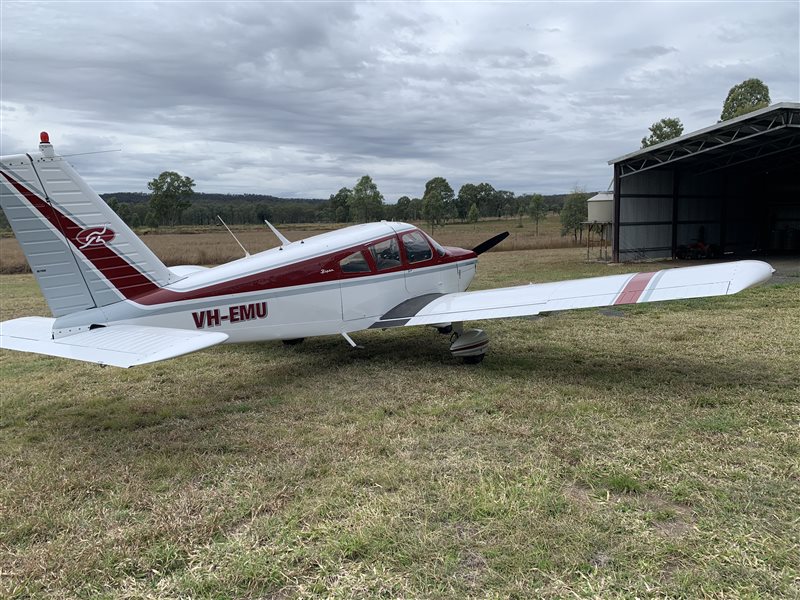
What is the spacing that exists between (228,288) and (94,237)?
1.43 m

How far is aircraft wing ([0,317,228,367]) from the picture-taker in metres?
4.18

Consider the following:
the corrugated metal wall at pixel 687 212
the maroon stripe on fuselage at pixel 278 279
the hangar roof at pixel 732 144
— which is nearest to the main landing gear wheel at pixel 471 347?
the maroon stripe on fuselage at pixel 278 279

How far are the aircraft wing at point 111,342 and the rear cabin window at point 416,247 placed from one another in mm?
3755

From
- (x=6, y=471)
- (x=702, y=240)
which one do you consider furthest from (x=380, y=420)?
(x=702, y=240)

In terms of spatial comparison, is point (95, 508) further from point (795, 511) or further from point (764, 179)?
point (764, 179)

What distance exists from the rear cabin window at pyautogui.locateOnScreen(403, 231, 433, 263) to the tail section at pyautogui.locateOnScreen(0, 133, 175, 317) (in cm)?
359

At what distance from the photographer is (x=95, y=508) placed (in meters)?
3.63

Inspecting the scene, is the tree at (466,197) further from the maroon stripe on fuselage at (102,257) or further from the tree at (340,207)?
the maroon stripe on fuselage at (102,257)

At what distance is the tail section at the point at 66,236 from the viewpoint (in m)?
5.01

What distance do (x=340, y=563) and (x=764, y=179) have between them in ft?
108

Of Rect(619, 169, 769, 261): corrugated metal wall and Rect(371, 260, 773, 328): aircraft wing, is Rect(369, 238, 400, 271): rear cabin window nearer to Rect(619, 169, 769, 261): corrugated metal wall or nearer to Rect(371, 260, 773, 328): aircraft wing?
Rect(371, 260, 773, 328): aircraft wing

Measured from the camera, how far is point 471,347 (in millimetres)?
7082

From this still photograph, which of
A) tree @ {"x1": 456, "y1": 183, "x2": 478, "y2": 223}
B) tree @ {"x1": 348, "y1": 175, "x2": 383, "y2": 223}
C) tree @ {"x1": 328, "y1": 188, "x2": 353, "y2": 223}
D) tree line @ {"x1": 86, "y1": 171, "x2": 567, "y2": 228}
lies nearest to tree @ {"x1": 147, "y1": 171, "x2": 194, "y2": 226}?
tree line @ {"x1": 86, "y1": 171, "x2": 567, "y2": 228}

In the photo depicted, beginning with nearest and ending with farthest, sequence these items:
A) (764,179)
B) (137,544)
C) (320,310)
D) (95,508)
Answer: (137,544)
(95,508)
(320,310)
(764,179)
